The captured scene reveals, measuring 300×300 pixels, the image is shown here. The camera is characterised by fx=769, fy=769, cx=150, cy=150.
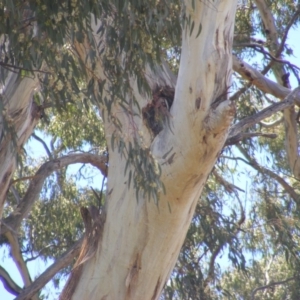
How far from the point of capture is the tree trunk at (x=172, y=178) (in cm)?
429

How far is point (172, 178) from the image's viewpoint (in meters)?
4.33

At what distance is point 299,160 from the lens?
7.60 m

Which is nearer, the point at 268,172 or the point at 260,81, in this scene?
the point at 260,81

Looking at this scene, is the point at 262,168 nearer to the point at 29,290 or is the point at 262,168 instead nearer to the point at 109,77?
the point at 29,290

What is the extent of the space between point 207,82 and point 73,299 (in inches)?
61.0

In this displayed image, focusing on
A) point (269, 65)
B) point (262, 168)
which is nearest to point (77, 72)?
point (269, 65)

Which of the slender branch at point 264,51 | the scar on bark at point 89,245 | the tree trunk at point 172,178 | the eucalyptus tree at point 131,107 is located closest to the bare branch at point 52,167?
the eucalyptus tree at point 131,107

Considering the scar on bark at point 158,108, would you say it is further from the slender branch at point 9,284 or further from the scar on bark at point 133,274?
the slender branch at point 9,284

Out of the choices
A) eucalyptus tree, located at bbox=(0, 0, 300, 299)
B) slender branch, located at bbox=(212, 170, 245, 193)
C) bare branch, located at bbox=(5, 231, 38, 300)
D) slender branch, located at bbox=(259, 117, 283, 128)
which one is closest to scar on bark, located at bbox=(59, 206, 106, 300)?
eucalyptus tree, located at bbox=(0, 0, 300, 299)

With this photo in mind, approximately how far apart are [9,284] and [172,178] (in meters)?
3.23

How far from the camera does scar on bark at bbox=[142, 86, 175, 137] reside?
458cm

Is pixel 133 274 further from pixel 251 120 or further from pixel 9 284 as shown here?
pixel 9 284

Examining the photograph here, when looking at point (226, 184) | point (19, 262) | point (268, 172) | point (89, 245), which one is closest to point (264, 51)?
point (226, 184)

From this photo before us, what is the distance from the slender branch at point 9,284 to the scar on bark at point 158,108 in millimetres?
2870
